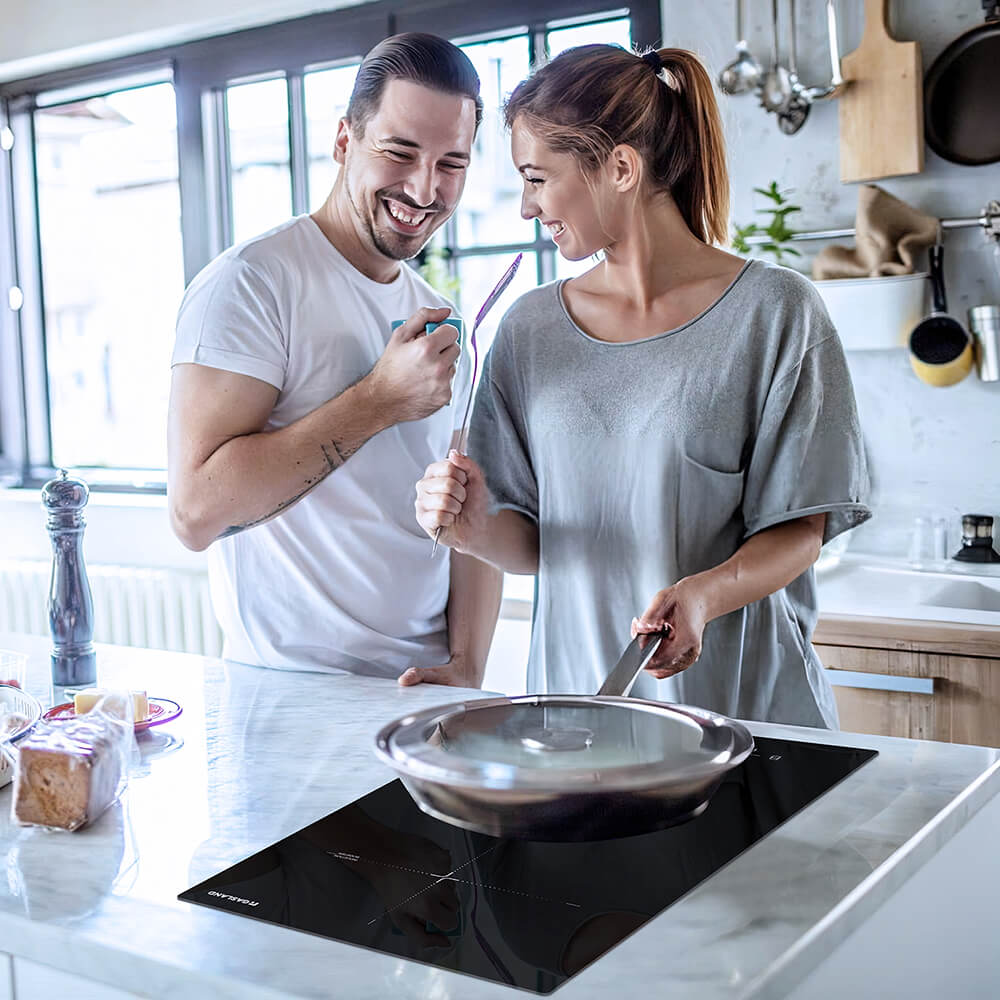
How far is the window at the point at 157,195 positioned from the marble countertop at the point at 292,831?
2143 mm

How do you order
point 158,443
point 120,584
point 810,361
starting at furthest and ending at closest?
1. point 158,443
2. point 120,584
3. point 810,361

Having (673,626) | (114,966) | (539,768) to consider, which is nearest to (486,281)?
(673,626)

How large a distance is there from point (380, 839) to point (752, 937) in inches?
12.0

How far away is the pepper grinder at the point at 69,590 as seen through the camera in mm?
1414

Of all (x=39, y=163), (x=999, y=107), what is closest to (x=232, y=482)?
(x=999, y=107)

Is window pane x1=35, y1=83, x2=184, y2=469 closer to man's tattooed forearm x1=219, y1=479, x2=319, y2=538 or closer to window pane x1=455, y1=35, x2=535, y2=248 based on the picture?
window pane x1=455, y1=35, x2=535, y2=248

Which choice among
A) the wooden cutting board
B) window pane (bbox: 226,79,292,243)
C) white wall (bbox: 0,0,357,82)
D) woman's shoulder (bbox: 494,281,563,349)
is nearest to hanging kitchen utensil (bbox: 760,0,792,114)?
the wooden cutting board

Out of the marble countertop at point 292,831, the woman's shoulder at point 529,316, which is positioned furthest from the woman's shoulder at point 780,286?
the marble countertop at point 292,831

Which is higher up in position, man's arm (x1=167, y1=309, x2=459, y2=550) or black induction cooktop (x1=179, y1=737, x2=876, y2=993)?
man's arm (x1=167, y1=309, x2=459, y2=550)

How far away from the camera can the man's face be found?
5.39 ft

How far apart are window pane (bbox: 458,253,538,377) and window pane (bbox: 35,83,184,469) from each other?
1025 mm

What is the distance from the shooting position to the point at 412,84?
164 centimetres

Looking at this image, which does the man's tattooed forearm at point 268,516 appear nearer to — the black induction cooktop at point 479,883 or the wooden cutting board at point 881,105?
the black induction cooktop at point 479,883

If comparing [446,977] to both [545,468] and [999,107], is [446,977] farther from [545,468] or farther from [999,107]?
[999,107]
